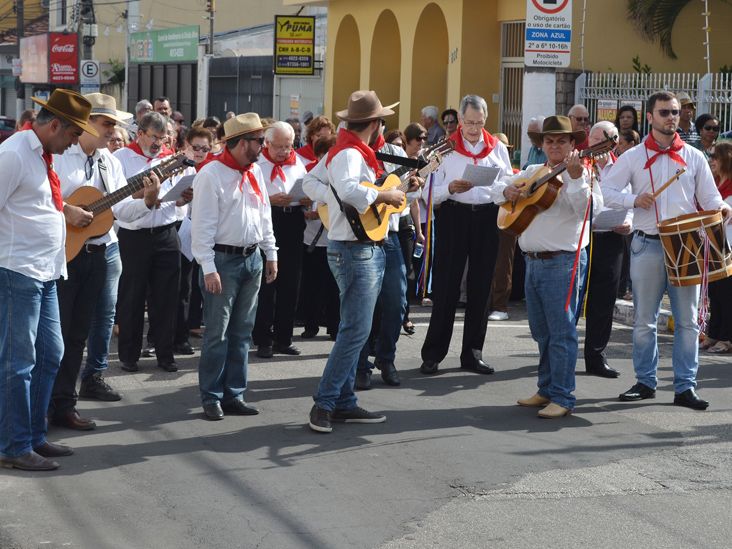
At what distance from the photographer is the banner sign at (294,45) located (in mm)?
28625

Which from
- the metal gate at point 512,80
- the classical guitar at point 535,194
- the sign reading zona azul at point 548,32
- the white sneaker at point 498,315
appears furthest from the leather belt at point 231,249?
the metal gate at point 512,80

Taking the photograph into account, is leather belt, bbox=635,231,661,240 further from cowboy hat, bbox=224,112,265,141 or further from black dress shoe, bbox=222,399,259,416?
black dress shoe, bbox=222,399,259,416

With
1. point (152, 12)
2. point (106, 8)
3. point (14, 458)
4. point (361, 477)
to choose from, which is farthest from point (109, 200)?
point (106, 8)

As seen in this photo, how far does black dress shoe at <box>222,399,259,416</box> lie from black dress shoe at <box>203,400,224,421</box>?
15cm

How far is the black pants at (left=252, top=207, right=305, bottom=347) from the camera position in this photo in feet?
34.8

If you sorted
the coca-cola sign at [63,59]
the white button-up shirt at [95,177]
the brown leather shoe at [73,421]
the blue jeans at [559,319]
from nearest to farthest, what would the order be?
the brown leather shoe at [73,421]
the white button-up shirt at [95,177]
the blue jeans at [559,319]
the coca-cola sign at [63,59]

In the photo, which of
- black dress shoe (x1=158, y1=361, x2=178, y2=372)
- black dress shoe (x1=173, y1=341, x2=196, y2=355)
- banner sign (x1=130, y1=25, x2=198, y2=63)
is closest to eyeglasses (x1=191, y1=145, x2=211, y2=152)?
black dress shoe (x1=173, y1=341, x2=196, y2=355)

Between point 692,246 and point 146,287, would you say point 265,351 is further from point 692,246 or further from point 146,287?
point 692,246

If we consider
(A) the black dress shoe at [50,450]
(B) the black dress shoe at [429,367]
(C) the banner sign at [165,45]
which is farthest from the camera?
(C) the banner sign at [165,45]

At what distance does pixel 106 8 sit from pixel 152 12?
14.3 ft

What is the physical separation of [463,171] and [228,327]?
2509mm

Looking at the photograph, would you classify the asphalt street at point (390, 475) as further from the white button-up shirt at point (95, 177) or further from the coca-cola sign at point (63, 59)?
the coca-cola sign at point (63, 59)

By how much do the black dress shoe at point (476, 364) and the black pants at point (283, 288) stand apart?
5.65ft

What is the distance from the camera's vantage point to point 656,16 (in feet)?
68.7
